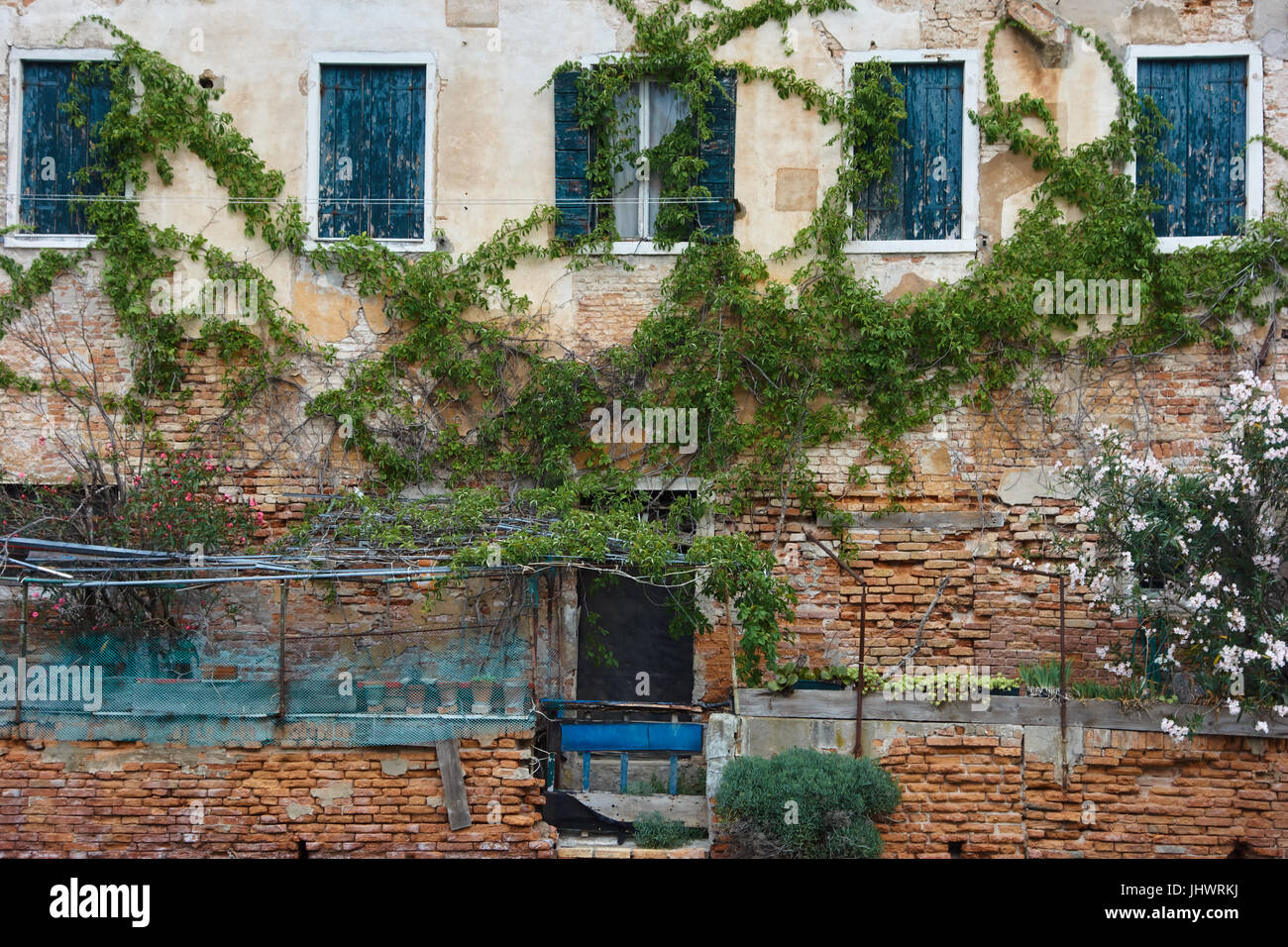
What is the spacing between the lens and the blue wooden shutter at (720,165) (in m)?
8.86

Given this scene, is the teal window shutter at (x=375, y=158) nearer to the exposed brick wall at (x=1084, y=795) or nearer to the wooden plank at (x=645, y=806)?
the wooden plank at (x=645, y=806)

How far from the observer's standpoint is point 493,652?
746 centimetres

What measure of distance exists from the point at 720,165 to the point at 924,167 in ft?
5.53

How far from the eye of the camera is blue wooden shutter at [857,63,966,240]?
348 inches

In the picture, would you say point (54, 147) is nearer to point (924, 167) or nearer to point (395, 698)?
point (395, 698)

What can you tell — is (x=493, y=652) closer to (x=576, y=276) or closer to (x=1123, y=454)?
(x=576, y=276)

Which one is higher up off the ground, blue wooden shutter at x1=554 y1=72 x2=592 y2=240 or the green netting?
blue wooden shutter at x1=554 y1=72 x2=592 y2=240

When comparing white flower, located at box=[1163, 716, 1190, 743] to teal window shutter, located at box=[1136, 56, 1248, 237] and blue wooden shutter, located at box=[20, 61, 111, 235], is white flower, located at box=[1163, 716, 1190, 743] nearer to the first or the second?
teal window shutter, located at box=[1136, 56, 1248, 237]

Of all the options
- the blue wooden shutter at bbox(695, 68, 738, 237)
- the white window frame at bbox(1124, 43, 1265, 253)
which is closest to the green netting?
the blue wooden shutter at bbox(695, 68, 738, 237)

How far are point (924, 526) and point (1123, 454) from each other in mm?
1686

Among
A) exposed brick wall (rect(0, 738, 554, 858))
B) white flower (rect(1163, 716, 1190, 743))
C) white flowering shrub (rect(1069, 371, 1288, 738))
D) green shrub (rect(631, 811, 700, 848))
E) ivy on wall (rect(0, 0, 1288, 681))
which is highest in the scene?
ivy on wall (rect(0, 0, 1288, 681))

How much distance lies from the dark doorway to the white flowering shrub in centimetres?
324

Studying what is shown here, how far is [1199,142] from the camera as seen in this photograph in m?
8.70

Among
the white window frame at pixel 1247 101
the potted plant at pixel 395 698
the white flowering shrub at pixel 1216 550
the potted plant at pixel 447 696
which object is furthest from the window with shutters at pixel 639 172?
the potted plant at pixel 395 698
